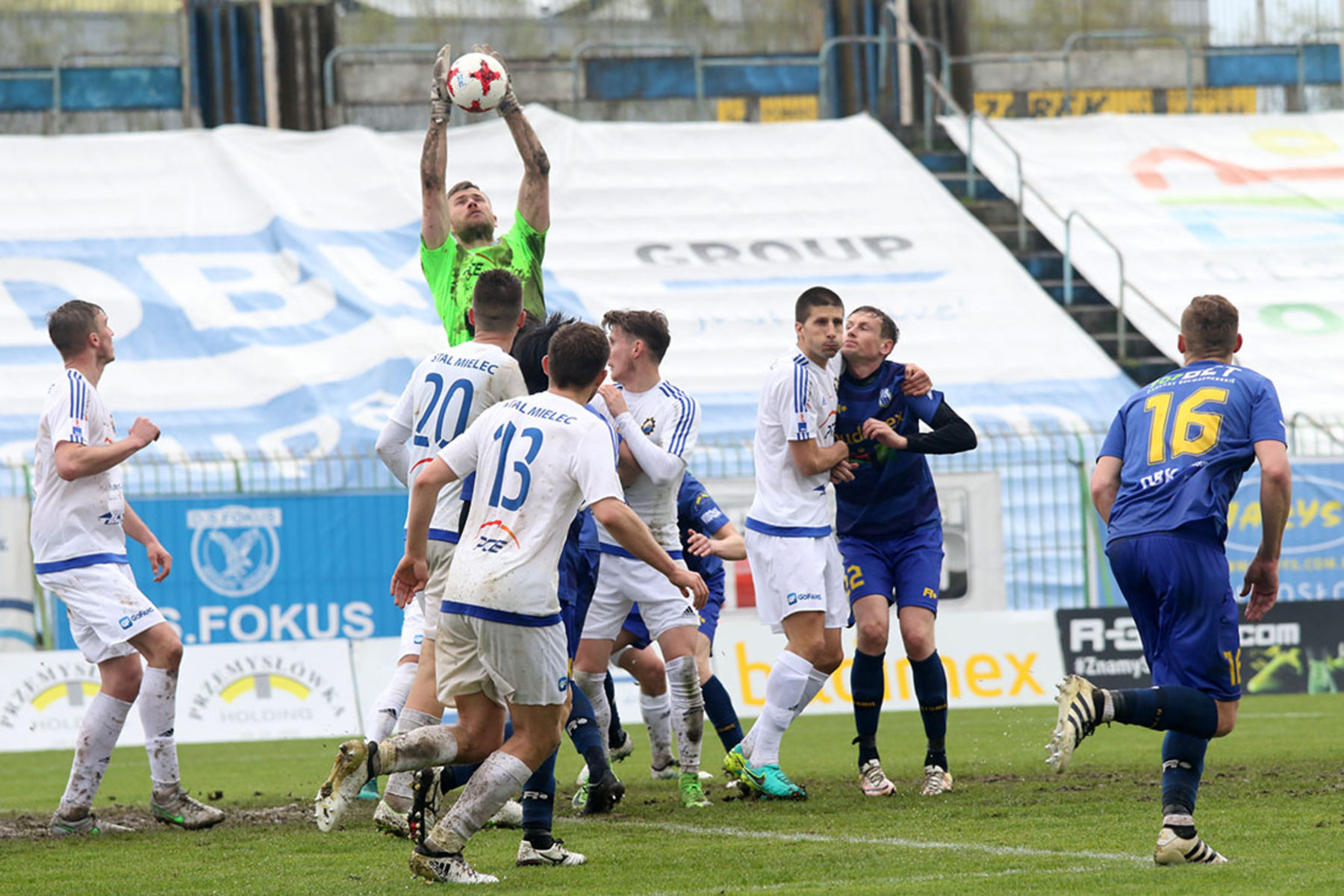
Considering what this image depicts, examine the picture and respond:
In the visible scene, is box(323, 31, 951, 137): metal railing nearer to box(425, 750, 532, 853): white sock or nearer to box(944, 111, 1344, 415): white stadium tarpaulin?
box(944, 111, 1344, 415): white stadium tarpaulin

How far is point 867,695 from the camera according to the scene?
9062mm

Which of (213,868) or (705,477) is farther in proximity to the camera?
(705,477)

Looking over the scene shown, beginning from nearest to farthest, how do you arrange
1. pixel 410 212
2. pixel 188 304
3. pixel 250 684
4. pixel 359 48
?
pixel 250 684 → pixel 188 304 → pixel 410 212 → pixel 359 48

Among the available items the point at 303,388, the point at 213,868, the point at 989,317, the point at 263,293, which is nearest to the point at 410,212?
the point at 263,293

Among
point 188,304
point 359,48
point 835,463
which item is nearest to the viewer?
point 835,463

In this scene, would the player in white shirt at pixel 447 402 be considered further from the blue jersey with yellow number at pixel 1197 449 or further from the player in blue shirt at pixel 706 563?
the blue jersey with yellow number at pixel 1197 449

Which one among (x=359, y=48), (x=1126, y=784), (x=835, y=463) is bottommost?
(x=1126, y=784)

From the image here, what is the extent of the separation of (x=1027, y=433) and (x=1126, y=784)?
9377 mm

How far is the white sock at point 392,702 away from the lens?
8.43 metres

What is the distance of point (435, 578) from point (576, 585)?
0.86 meters

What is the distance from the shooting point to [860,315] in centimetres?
914

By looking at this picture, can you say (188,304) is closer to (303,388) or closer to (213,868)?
(303,388)

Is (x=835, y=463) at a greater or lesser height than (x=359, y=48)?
lesser

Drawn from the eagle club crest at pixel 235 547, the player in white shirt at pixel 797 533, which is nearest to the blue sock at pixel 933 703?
the player in white shirt at pixel 797 533
